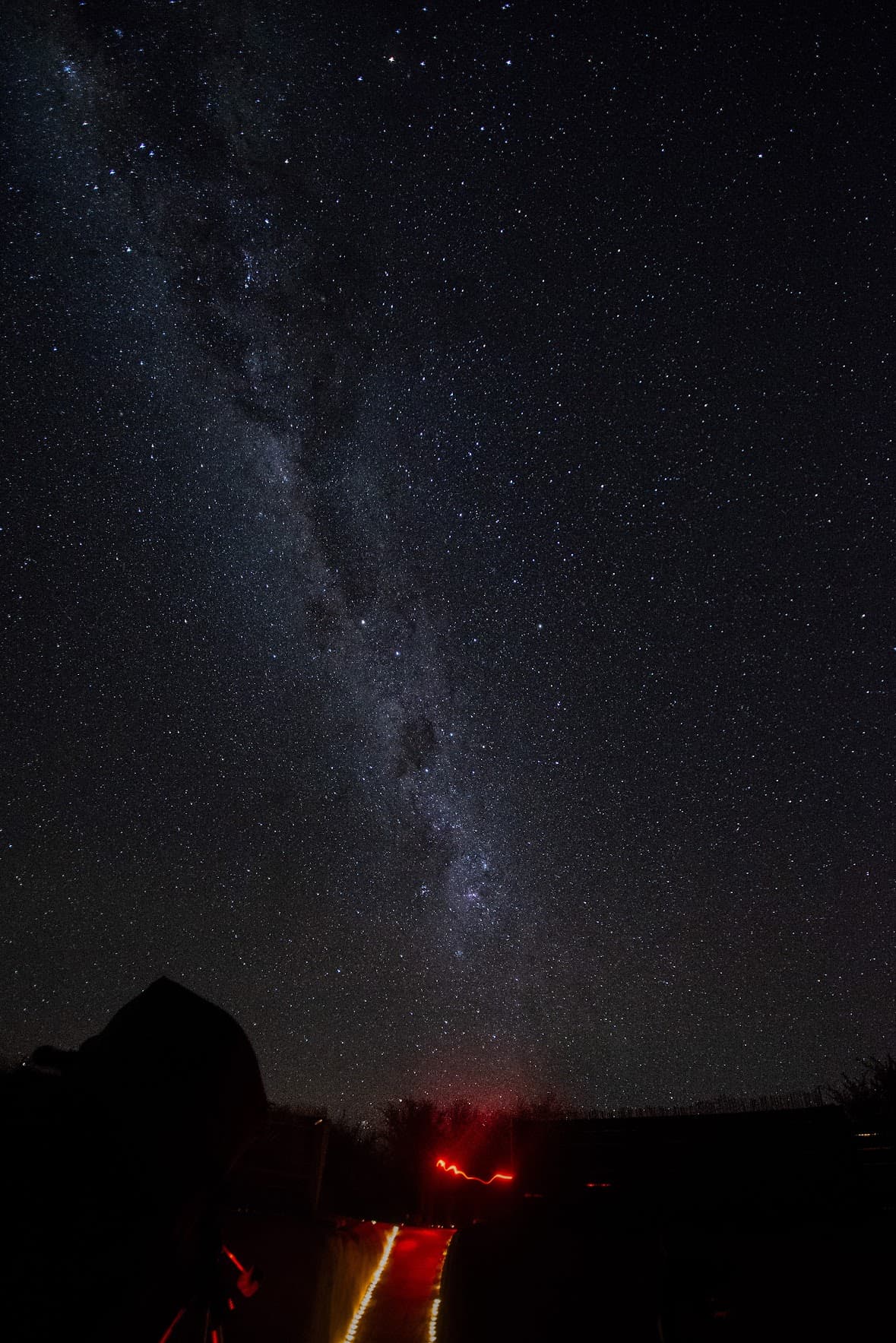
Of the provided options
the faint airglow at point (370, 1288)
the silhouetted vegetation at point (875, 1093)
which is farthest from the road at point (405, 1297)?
the silhouetted vegetation at point (875, 1093)

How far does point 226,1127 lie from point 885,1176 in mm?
11791

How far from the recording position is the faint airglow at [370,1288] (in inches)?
356

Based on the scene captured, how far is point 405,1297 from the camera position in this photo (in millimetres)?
11133

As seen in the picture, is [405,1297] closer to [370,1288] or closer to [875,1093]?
[370,1288]

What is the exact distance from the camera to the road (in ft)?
30.9

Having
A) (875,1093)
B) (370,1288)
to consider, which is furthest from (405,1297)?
(875,1093)

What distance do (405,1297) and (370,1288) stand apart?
57cm

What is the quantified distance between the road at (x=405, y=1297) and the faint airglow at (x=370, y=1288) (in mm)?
49

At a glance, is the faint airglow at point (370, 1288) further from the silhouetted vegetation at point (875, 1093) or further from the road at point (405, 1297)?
the silhouetted vegetation at point (875, 1093)

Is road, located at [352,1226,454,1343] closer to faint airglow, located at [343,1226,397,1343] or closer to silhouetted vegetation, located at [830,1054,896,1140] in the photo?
faint airglow, located at [343,1226,397,1343]

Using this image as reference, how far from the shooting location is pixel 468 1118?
46250 millimetres

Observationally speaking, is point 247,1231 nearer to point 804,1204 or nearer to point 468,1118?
point 804,1204

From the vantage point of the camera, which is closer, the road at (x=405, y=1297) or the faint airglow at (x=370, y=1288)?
the faint airglow at (x=370, y=1288)

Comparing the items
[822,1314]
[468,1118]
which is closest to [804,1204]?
[822,1314]
